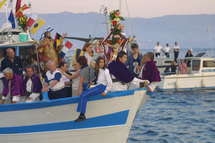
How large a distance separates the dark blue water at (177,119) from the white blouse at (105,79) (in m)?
5.81

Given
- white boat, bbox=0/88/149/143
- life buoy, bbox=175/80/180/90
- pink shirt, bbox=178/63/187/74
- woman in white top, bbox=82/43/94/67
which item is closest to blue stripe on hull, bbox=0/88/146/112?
white boat, bbox=0/88/149/143

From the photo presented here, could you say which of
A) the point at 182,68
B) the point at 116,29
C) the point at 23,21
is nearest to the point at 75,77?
the point at 116,29

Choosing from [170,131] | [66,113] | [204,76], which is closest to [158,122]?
[170,131]

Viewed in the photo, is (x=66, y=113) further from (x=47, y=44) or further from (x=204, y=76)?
(x=204, y=76)

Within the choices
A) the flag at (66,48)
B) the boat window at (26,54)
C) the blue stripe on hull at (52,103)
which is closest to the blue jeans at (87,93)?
the blue stripe on hull at (52,103)

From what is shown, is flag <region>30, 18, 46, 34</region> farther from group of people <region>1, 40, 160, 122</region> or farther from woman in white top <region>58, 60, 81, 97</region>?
woman in white top <region>58, 60, 81, 97</region>

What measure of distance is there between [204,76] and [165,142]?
15.6 metres

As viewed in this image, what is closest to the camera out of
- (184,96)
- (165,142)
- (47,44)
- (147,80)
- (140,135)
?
(147,80)

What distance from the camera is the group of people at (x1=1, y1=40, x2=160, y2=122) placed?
29.6ft

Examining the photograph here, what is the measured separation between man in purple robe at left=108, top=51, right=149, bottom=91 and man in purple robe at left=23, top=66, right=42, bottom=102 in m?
1.83

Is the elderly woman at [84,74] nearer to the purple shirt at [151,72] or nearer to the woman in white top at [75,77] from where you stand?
the woman in white top at [75,77]

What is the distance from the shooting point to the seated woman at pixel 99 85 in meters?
8.91

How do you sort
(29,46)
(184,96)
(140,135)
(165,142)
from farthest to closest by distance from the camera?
(184,96)
(140,135)
(165,142)
(29,46)

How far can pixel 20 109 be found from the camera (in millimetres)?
9672
